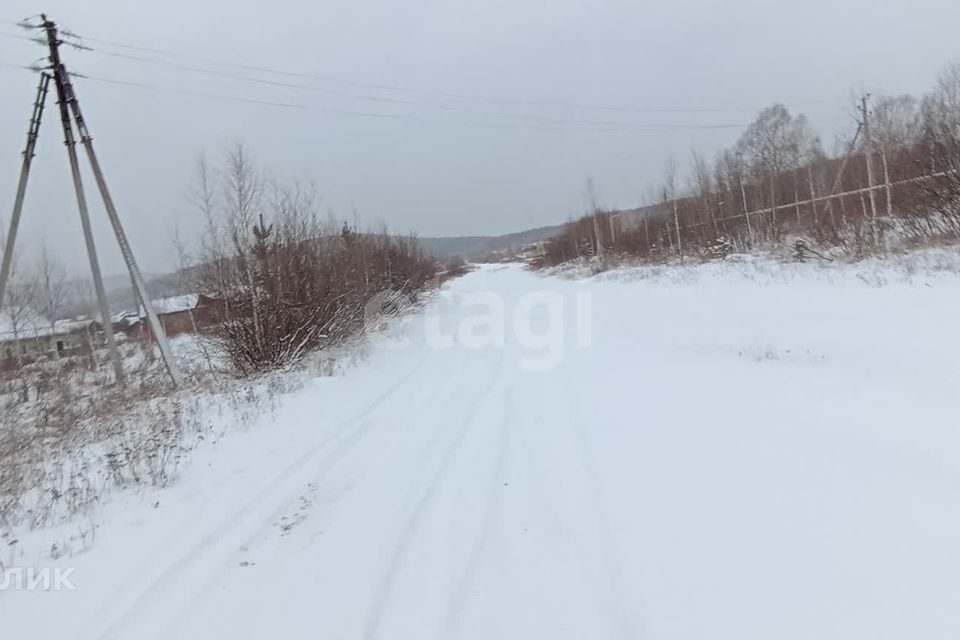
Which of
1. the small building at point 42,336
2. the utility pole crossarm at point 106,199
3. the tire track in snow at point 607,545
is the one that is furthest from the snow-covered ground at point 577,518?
the small building at point 42,336

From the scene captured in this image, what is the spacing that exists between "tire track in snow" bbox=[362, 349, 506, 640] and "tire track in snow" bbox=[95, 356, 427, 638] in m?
1.16

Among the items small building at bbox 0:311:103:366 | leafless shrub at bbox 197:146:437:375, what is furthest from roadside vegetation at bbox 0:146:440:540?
small building at bbox 0:311:103:366

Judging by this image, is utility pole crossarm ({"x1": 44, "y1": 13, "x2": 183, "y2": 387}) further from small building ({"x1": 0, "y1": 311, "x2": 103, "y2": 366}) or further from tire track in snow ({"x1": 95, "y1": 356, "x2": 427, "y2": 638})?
small building ({"x1": 0, "y1": 311, "x2": 103, "y2": 366})

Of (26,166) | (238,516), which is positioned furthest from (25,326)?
(238,516)

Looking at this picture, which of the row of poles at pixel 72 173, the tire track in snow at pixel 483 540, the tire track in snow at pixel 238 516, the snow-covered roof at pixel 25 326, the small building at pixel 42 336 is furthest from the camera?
the snow-covered roof at pixel 25 326

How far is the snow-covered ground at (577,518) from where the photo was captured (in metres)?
2.46

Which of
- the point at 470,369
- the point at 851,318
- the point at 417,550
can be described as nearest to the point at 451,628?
the point at 417,550

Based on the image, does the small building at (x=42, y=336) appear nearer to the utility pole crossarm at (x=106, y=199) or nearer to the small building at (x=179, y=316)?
the small building at (x=179, y=316)

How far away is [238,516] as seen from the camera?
3.91 metres

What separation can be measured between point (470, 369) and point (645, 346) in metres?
3.40

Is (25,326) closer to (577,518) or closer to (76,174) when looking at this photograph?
(76,174)

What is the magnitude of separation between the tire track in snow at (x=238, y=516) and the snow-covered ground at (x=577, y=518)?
0.07 ft

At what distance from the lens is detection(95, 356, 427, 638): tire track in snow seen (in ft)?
9.12

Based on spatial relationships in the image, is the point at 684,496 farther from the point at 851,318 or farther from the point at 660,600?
the point at 851,318
